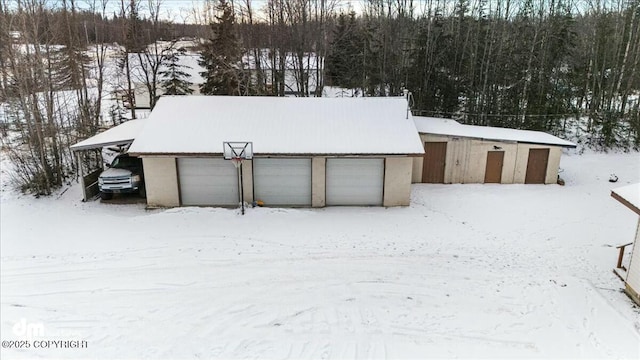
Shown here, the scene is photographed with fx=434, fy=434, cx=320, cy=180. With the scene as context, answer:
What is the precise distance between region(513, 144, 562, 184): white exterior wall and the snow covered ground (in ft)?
7.17

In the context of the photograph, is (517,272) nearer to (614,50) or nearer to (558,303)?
(558,303)

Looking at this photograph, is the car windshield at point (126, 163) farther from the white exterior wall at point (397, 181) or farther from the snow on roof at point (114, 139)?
the white exterior wall at point (397, 181)

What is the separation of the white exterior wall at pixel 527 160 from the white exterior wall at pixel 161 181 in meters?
13.6

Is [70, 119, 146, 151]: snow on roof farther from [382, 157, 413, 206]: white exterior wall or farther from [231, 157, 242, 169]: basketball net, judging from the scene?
[382, 157, 413, 206]: white exterior wall

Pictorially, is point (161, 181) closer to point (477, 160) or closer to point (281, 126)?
point (281, 126)

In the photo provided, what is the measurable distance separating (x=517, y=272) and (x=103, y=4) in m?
28.5

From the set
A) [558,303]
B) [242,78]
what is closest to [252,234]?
[558,303]

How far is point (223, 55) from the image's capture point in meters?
26.9

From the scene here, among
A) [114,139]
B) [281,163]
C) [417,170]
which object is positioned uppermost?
[114,139]

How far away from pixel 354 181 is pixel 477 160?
592cm

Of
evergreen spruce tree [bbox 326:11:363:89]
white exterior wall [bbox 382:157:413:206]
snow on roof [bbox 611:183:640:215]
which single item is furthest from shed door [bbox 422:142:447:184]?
evergreen spruce tree [bbox 326:11:363:89]

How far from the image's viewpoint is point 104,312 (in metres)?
9.46

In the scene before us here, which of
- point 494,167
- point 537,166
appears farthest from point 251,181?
point 537,166

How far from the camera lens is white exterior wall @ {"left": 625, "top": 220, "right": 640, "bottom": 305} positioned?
10016 mm
